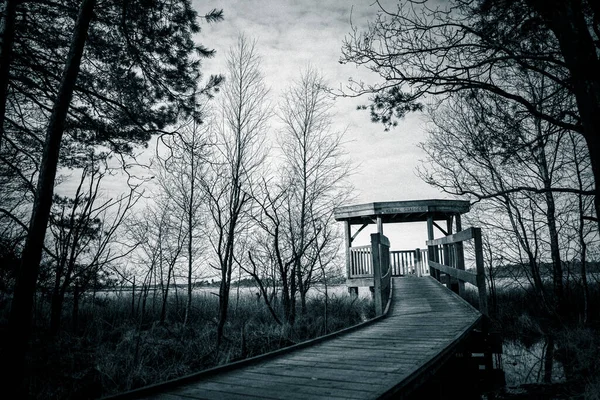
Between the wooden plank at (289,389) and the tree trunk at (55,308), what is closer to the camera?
the wooden plank at (289,389)

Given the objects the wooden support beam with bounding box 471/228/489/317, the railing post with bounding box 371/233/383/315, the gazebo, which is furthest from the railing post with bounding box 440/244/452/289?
the railing post with bounding box 371/233/383/315

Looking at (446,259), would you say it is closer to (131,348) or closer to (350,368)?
(350,368)

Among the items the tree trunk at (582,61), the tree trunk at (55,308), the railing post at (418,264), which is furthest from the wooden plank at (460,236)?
the tree trunk at (55,308)

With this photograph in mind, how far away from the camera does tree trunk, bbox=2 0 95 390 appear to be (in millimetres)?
3426

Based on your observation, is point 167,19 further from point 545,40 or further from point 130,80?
point 545,40

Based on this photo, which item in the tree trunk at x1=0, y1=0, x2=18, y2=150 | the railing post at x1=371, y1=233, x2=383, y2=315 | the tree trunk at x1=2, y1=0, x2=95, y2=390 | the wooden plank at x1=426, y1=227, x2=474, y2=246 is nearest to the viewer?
the tree trunk at x1=2, y1=0, x2=95, y2=390

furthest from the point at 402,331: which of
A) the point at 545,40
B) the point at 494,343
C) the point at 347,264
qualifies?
the point at 347,264

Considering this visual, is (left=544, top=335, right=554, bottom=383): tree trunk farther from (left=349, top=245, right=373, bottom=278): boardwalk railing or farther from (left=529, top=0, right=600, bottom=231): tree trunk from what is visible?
(left=349, top=245, right=373, bottom=278): boardwalk railing

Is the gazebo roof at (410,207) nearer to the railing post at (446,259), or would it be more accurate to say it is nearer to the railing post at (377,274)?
the railing post at (446,259)

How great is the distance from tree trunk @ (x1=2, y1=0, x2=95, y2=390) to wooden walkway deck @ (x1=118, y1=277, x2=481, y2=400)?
189 centimetres

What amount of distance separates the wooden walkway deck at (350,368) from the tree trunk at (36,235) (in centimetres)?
189

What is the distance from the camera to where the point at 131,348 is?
6695 millimetres

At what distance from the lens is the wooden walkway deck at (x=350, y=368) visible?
2.54 meters

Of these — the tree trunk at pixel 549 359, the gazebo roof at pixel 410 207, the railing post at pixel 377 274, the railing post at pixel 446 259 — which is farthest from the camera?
the gazebo roof at pixel 410 207
